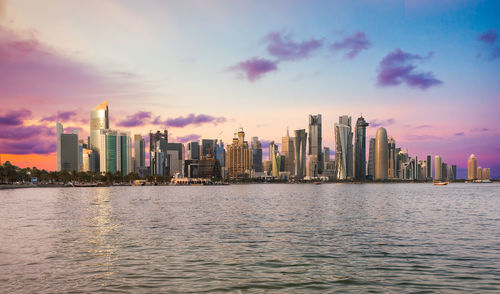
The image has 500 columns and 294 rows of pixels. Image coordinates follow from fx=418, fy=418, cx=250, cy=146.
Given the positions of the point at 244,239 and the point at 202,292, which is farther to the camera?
the point at 244,239

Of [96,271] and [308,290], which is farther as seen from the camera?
[96,271]

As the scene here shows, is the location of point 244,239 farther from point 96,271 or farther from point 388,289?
point 388,289

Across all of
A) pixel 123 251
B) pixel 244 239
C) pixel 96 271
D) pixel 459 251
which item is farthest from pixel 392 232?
pixel 96 271

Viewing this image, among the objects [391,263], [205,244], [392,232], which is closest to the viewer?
[391,263]

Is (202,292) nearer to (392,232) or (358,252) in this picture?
(358,252)

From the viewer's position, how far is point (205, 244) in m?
44.8

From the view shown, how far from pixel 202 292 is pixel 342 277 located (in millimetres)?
10406

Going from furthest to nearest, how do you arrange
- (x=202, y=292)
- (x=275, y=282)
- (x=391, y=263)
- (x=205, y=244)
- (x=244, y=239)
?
(x=244, y=239)
(x=205, y=244)
(x=391, y=263)
(x=275, y=282)
(x=202, y=292)

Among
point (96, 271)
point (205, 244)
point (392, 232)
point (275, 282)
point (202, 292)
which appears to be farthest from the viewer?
→ point (392, 232)

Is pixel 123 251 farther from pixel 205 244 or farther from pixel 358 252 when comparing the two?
pixel 358 252

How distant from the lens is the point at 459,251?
40.2 metres

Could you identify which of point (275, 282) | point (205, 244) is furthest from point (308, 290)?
point (205, 244)

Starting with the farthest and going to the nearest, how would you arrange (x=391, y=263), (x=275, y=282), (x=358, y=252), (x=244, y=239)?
(x=244, y=239), (x=358, y=252), (x=391, y=263), (x=275, y=282)

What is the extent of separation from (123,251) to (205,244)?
860 centimetres
